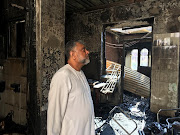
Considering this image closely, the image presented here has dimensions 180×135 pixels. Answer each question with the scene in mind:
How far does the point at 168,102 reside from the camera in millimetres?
5004

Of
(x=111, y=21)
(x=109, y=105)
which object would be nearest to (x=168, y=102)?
(x=109, y=105)

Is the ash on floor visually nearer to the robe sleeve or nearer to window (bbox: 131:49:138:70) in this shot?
the robe sleeve

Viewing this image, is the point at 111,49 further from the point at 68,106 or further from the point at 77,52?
the point at 68,106

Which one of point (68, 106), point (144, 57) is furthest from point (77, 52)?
point (144, 57)

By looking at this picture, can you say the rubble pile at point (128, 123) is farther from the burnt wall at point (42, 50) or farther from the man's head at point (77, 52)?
the man's head at point (77, 52)

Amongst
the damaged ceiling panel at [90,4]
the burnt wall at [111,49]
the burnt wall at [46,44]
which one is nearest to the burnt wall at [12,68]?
the burnt wall at [46,44]

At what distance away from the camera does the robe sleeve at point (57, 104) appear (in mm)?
1659

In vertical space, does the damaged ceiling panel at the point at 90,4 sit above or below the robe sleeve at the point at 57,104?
above

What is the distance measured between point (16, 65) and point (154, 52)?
5.11 meters

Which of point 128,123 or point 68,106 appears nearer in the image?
point 68,106

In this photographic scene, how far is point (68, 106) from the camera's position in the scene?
173 centimetres

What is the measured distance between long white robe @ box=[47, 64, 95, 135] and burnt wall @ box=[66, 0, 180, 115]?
4.47 metres

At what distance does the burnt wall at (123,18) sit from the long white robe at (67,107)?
4467mm

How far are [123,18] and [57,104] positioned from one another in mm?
5381
